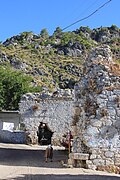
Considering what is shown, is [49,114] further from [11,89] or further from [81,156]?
[11,89]

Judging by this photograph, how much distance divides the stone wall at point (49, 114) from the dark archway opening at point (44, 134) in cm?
51

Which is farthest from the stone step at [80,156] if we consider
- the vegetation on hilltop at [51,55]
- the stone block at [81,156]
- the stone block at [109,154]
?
the vegetation on hilltop at [51,55]

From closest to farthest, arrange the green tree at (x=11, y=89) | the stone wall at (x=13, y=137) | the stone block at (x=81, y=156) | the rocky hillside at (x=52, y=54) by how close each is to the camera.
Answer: the stone block at (x=81, y=156) → the stone wall at (x=13, y=137) → the green tree at (x=11, y=89) → the rocky hillside at (x=52, y=54)

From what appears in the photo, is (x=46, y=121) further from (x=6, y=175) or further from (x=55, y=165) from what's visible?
(x=6, y=175)

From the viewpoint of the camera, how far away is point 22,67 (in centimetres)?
8444

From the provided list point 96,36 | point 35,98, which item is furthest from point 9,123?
point 96,36

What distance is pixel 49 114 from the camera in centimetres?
2945

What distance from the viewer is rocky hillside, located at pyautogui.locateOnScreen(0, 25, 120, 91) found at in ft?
268

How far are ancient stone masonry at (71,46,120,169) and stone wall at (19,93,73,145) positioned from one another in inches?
498

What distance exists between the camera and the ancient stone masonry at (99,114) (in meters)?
15.2

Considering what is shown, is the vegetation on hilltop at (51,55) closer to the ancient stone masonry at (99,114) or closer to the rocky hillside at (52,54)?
the rocky hillside at (52,54)

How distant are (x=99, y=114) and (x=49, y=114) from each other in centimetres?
1424

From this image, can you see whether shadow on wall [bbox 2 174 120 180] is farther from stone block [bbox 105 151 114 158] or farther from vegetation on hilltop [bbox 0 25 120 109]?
vegetation on hilltop [bbox 0 25 120 109]

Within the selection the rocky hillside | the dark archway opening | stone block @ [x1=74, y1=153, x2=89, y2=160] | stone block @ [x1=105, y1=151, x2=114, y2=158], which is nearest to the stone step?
stone block @ [x1=74, y1=153, x2=89, y2=160]
